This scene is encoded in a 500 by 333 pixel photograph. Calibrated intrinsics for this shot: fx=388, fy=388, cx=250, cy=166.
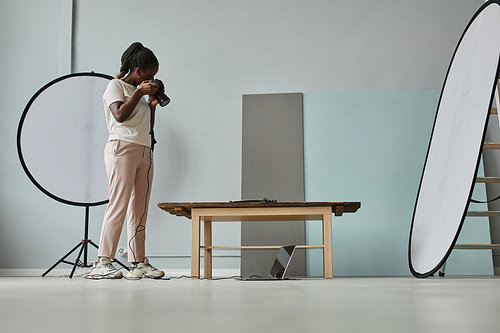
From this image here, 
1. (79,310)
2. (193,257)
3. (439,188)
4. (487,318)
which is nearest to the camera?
(487,318)

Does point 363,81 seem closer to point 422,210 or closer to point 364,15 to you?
point 364,15

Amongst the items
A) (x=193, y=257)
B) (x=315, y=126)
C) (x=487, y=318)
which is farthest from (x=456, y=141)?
(x=487, y=318)

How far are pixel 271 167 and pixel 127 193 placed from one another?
1656 millimetres

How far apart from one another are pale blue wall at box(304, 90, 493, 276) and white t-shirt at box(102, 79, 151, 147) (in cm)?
170

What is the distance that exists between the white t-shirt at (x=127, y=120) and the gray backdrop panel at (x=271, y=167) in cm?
139

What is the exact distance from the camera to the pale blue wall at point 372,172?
339 centimetres

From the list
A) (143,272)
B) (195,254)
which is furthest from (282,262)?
(143,272)

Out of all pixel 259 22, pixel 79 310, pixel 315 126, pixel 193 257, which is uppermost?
pixel 259 22

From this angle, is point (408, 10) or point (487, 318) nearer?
point (487, 318)

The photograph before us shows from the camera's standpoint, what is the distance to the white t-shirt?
2344 mm

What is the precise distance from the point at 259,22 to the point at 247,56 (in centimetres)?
39

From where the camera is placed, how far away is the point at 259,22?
4.03 metres

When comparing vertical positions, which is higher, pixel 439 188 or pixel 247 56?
pixel 247 56

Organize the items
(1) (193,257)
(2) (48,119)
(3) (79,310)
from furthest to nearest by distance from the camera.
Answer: (2) (48,119)
(1) (193,257)
(3) (79,310)
